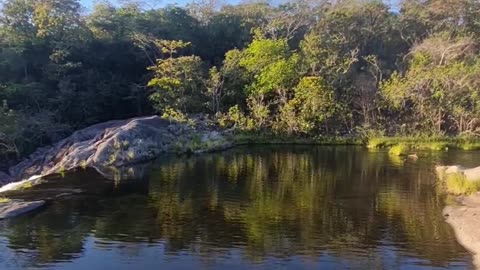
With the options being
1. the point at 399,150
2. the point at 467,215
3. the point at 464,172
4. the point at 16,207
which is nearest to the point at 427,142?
the point at 399,150

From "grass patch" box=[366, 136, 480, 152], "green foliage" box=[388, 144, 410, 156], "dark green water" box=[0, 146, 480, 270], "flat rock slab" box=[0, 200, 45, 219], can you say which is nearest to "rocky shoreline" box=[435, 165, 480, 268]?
"dark green water" box=[0, 146, 480, 270]

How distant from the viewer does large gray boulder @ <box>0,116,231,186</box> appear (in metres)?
32.8

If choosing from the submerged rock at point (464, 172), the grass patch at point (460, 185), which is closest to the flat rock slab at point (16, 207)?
the grass patch at point (460, 185)

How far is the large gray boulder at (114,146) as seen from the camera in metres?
32.8

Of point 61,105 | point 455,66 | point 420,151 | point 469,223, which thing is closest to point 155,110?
point 61,105

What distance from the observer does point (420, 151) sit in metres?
40.2

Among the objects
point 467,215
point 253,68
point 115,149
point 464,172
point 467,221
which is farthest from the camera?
point 253,68

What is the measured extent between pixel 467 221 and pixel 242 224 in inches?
313

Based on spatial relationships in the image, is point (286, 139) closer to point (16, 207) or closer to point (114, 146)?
point (114, 146)

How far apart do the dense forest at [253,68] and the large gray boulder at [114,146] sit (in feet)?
A: 9.26

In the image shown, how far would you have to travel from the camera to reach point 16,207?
20.9 m

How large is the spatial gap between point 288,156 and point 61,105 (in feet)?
61.4

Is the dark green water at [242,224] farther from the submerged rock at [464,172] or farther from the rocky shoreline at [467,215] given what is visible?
the submerged rock at [464,172]

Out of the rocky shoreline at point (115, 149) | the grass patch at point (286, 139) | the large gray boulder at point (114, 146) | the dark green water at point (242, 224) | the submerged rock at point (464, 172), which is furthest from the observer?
the grass patch at point (286, 139)
